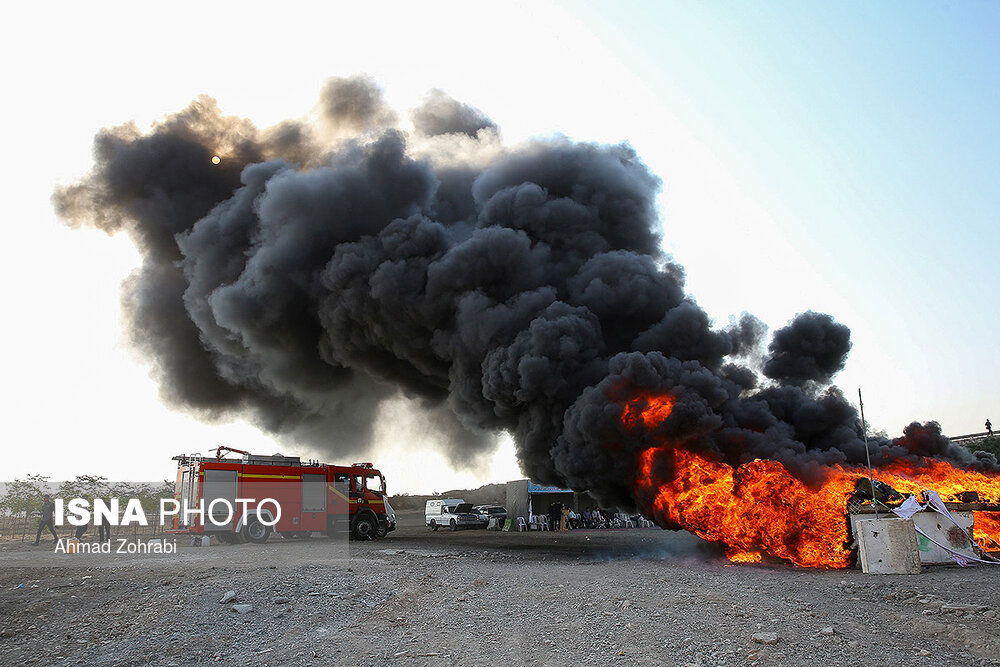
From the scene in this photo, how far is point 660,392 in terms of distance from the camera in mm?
17969

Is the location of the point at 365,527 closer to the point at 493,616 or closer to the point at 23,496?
the point at 493,616

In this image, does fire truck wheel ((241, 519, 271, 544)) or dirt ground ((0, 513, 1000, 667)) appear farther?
fire truck wheel ((241, 519, 271, 544))

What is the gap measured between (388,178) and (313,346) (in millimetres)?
8305

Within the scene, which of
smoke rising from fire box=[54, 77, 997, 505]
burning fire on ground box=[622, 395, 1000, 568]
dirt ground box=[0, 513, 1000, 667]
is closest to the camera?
dirt ground box=[0, 513, 1000, 667]

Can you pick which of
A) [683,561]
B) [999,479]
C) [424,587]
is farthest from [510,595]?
[999,479]

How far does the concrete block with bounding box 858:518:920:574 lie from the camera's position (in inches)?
498

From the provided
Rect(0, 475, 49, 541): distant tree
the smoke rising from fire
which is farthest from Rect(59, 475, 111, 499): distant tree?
the smoke rising from fire

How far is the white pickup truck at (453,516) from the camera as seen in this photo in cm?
3693

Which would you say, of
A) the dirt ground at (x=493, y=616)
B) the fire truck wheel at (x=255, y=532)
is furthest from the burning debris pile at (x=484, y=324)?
the fire truck wheel at (x=255, y=532)

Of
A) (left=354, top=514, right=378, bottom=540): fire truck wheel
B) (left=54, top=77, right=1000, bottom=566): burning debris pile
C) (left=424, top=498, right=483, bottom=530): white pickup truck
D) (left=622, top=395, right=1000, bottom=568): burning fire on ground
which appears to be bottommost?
(left=424, top=498, right=483, bottom=530): white pickup truck

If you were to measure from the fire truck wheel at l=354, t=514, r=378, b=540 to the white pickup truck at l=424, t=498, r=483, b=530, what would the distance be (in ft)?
40.7

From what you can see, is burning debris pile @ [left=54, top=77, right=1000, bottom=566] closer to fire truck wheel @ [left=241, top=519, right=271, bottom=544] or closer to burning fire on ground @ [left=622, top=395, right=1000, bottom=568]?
burning fire on ground @ [left=622, top=395, right=1000, bottom=568]

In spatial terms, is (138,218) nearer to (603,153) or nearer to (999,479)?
(603,153)

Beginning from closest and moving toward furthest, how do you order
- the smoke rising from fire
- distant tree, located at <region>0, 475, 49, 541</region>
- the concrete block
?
the concrete block, the smoke rising from fire, distant tree, located at <region>0, 475, 49, 541</region>
